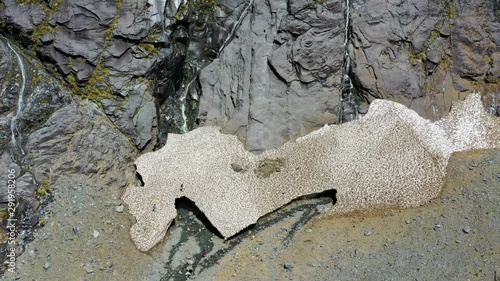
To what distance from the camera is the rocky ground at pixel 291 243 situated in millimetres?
15766

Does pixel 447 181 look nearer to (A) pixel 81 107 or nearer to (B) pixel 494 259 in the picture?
(B) pixel 494 259

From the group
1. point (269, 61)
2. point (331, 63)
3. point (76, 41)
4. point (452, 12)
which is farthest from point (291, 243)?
point (452, 12)

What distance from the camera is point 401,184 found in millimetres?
18031

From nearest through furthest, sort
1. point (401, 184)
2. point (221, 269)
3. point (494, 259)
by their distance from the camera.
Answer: point (494, 259) < point (221, 269) < point (401, 184)

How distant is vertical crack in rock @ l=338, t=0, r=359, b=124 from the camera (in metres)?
20.2

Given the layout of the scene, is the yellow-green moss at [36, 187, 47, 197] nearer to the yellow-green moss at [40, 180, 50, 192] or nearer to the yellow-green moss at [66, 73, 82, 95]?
the yellow-green moss at [40, 180, 50, 192]

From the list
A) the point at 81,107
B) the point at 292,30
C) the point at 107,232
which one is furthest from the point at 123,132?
the point at 292,30

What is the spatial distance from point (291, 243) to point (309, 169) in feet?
8.55

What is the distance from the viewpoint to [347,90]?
2053 centimetres

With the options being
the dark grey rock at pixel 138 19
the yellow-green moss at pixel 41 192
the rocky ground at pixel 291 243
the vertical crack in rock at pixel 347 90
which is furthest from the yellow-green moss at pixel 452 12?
the yellow-green moss at pixel 41 192

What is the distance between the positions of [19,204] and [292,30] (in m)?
9.77

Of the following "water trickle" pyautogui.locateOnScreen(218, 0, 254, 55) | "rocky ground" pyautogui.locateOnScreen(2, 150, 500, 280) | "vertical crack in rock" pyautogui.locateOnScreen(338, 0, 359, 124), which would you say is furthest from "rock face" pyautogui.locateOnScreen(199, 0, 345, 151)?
"rocky ground" pyautogui.locateOnScreen(2, 150, 500, 280)

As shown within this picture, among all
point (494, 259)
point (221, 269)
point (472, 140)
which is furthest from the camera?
point (472, 140)

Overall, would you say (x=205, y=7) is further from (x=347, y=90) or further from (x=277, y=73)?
(x=347, y=90)
